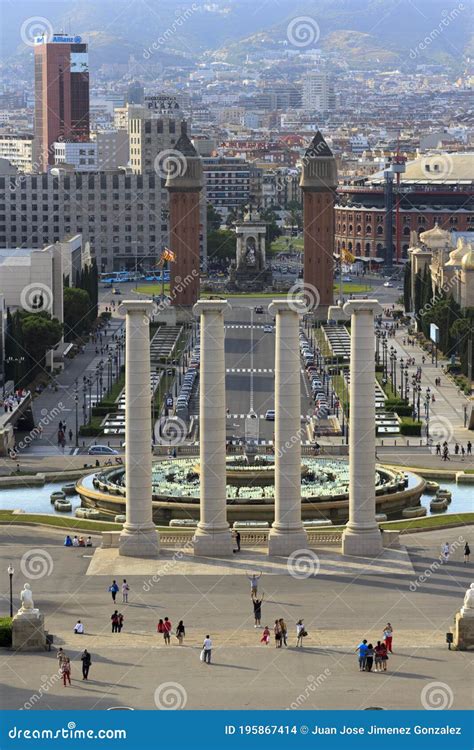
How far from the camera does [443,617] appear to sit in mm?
65562

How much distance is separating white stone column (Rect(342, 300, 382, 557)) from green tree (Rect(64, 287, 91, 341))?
275 feet

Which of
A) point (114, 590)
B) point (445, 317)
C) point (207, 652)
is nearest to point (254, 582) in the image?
point (114, 590)

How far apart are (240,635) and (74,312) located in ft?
317

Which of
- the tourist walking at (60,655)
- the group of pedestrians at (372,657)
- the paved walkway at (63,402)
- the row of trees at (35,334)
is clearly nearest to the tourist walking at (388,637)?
the group of pedestrians at (372,657)

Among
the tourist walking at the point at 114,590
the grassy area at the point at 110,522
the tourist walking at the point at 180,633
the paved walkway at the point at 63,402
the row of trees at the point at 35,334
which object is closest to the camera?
the tourist walking at the point at 180,633

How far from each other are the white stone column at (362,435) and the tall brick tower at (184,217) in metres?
111

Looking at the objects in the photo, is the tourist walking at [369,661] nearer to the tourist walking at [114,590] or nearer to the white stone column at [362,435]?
the tourist walking at [114,590]

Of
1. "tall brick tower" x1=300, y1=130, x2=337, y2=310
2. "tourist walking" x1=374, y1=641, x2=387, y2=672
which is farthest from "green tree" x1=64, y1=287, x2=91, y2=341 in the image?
"tourist walking" x1=374, y1=641, x2=387, y2=672

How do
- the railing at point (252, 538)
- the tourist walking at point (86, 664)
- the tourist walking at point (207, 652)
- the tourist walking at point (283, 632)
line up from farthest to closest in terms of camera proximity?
1. the railing at point (252, 538)
2. the tourist walking at point (283, 632)
3. the tourist walking at point (207, 652)
4. the tourist walking at point (86, 664)

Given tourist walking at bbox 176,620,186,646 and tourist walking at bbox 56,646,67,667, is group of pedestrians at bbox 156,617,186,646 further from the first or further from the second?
tourist walking at bbox 56,646,67,667

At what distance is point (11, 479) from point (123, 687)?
36460mm

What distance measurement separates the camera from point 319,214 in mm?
183750

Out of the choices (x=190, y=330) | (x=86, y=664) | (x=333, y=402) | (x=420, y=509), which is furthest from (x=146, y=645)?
(x=190, y=330)

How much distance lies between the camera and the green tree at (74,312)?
157625 millimetres
